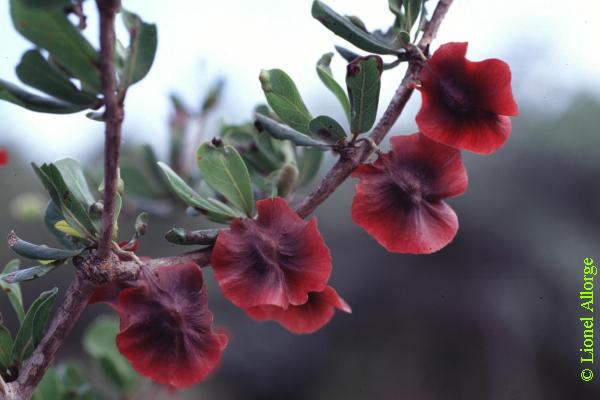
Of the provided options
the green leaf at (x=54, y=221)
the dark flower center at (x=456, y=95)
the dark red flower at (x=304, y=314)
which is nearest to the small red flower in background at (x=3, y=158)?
the green leaf at (x=54, y=221)

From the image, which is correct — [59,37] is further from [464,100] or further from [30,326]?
[464,100]

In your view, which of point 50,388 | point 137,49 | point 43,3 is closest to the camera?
point 43,3

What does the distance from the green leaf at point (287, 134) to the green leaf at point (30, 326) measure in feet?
1.14

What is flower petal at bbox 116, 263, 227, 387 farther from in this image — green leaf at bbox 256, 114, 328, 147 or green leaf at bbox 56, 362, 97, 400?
green leaf at bbox 56, 362, 97, 400

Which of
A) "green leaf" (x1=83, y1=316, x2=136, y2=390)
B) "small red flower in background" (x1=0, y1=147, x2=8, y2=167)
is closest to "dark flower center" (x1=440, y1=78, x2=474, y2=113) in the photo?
"small red flower in background" (x1=0, y1=147, x2=8, y2=167)

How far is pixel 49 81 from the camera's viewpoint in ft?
2.01

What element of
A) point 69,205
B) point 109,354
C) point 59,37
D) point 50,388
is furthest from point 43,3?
point 109,354

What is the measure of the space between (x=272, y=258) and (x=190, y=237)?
0.35ft

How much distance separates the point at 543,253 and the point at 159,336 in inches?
196

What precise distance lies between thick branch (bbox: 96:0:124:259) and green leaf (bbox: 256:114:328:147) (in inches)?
11.1

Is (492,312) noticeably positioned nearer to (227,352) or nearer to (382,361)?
(382,361)

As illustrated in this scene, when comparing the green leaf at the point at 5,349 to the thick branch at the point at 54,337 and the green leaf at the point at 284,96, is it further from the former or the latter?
the green leaf at the point at 284,96

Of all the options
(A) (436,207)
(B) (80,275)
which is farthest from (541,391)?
(B) (80,275)

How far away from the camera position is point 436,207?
869 millimetres
